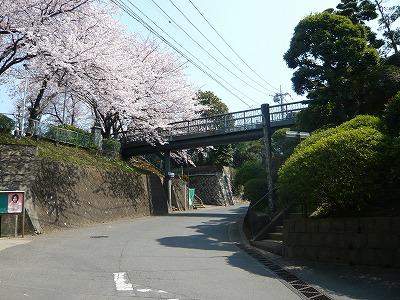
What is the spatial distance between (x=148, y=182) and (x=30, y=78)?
11.6 meters

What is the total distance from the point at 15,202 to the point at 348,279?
1144cm

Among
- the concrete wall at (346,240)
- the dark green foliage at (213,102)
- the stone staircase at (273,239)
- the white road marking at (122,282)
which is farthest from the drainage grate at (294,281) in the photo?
the dark green foliage at (213,102)

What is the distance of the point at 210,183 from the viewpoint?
4356cm

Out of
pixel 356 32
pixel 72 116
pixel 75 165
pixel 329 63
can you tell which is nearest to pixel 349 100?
pixel 329 63

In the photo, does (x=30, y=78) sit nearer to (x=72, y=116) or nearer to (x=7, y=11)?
(x=7, y=11)

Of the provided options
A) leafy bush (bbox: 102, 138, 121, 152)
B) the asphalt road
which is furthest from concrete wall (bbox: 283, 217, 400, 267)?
leafy bush (bbox: 102, 138, 121, 152)

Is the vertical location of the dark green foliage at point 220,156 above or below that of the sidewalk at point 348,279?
above

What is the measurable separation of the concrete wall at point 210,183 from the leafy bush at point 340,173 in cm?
3410

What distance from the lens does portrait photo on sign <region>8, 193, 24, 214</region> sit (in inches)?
545

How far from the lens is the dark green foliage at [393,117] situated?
907cm

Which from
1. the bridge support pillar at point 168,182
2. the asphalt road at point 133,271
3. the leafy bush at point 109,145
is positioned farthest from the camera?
the bridge support pillar at point 168,182

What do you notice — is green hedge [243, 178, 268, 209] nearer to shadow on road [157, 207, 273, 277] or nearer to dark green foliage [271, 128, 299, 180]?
dark green foliage [271, 128, 299, 180]

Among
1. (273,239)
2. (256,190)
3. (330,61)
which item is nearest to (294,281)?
(273,239)

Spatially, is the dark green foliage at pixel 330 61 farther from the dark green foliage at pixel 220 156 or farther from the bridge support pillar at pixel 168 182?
the dark green foliage at pixel 220 156
